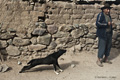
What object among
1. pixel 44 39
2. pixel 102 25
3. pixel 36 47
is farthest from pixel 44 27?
pixel 102 25

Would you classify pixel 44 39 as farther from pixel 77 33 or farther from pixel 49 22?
pixel 77 33

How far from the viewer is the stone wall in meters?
4.33

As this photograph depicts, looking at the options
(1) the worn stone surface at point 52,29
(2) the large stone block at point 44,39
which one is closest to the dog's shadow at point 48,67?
(2) the large stone block at point 44,39

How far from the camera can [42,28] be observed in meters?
4.54

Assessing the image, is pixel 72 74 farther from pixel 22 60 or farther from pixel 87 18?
pixel 87 18

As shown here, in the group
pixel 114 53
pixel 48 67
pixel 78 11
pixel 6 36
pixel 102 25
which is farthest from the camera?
pixel 114 53

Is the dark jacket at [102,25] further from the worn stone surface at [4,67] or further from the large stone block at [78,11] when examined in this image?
the worn stone surface at [4,67]

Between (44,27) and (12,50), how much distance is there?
118 cm

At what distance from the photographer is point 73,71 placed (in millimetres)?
3852

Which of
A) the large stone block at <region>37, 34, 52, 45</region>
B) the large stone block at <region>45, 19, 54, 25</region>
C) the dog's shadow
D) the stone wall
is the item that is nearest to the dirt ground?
the dog's shadow

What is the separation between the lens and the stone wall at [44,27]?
433 centimetres

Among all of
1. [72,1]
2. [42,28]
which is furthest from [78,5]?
[42,28]

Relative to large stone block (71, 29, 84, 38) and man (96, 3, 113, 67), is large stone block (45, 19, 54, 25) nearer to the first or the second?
large stone block (71, 29, 84, 38)

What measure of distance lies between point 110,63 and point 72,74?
133 centimetres
